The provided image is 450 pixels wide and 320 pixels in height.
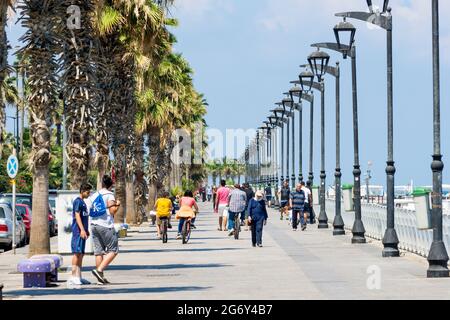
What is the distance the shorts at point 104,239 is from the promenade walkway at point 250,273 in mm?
662

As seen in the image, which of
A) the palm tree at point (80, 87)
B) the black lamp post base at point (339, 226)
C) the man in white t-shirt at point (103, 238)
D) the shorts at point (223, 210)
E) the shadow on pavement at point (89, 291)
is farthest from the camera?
the shorts at point (223, 210)

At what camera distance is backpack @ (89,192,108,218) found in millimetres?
22625

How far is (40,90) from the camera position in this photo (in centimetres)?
2745

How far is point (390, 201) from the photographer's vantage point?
30.3 metres

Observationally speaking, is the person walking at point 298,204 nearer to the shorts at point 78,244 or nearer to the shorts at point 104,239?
the shorts at point 104,239

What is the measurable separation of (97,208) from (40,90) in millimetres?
5559

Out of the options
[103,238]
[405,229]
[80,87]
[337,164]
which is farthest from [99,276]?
[337,164]

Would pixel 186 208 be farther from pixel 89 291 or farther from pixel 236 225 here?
pixel 89 291

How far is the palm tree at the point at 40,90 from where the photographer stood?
27031 millimetres

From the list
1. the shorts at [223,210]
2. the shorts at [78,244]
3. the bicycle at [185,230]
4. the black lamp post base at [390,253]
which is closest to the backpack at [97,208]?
the shorts at [78,244]

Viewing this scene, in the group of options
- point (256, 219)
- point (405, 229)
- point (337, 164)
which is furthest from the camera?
point (337, 164)
